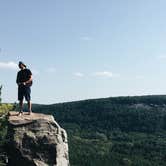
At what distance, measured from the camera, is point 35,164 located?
27.8 meters

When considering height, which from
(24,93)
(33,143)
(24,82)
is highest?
(24,82)

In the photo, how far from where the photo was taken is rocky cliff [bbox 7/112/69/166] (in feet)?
91.9

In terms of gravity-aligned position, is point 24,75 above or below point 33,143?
above

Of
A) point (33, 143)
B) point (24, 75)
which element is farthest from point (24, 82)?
point (33, 143)

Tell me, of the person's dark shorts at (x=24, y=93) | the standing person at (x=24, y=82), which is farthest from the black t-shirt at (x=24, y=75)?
the person's dark shorts at (x=24, y=93)

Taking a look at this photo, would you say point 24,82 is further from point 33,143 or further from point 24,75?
point 33,143

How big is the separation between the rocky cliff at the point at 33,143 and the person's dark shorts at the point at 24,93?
1300 mm

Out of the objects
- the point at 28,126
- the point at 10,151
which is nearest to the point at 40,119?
the point at 28,126

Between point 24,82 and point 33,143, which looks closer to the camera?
point 33,143

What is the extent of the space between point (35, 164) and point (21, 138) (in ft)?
6.04

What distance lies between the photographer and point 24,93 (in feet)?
95.3

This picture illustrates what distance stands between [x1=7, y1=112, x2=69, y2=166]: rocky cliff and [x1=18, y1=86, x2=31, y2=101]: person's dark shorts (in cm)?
130

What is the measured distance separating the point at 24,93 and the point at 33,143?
3.29m

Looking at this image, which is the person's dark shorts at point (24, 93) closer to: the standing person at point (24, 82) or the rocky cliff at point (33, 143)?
the standing person at point (24, 82)
